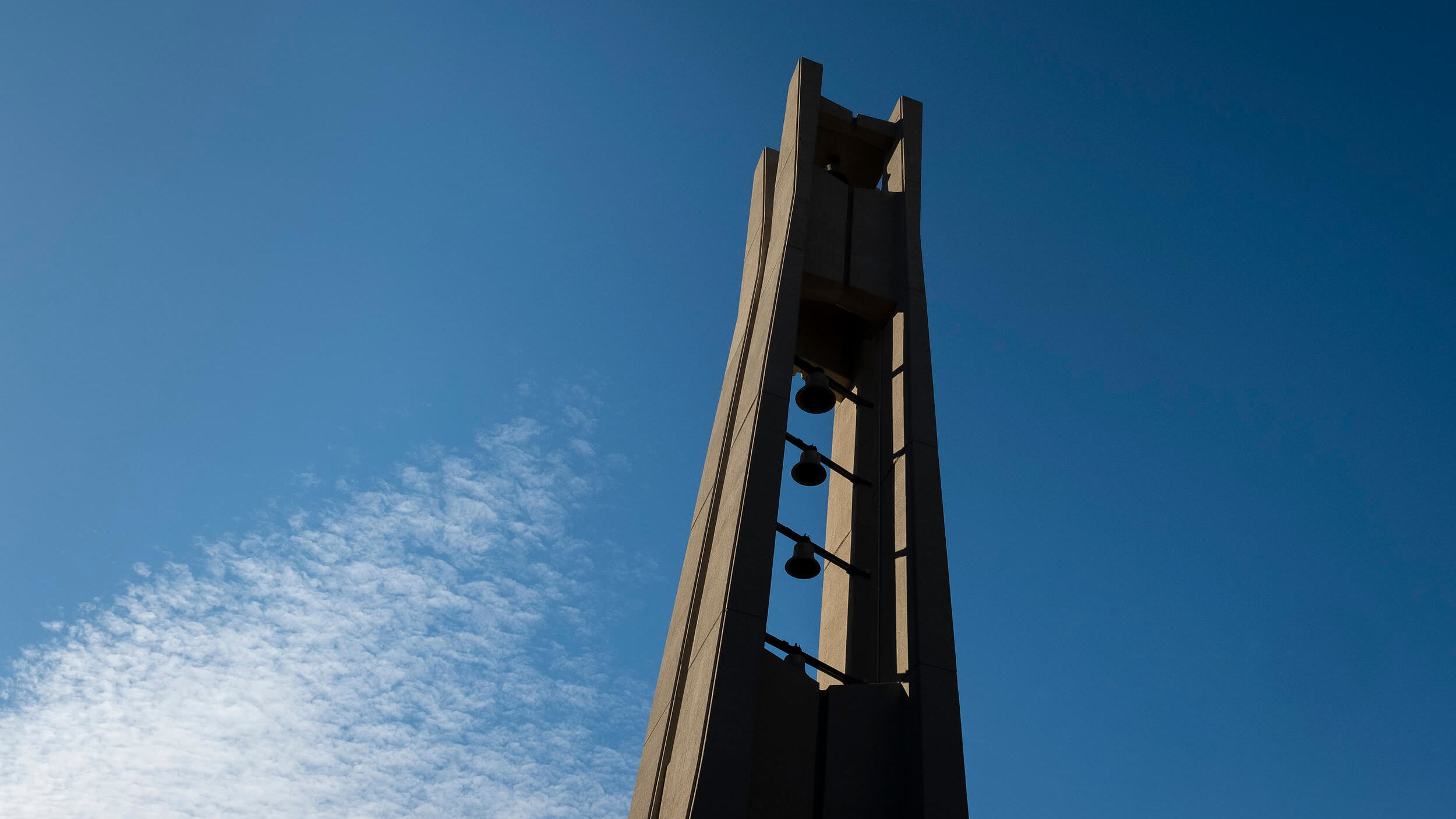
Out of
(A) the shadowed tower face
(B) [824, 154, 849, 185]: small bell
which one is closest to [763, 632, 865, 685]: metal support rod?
(A) the shadowed tower face

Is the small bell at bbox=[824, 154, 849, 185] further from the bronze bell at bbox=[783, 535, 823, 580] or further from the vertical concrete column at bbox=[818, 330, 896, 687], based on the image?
the bronze bell at bbox=[783, 535, 823, 580]

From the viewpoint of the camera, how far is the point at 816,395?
12703 millimetres

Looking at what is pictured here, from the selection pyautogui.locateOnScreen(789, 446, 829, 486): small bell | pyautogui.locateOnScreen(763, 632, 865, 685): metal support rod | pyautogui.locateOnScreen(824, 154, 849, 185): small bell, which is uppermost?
pyautogui.locateOnScreen(824, 154, 849, 185): small bell

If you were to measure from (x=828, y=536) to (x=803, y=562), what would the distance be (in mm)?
1347

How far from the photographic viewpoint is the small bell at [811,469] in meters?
12.0

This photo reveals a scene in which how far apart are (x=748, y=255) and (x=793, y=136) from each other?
5.59 feet

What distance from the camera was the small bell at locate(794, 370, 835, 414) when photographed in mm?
12594

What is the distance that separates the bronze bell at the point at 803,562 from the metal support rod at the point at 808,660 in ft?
3.40

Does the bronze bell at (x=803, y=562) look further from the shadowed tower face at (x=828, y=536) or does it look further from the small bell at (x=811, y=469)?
the small bell at (x=811, y=469)

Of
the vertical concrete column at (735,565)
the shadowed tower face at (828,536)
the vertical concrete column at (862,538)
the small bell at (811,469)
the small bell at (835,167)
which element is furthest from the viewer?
the small bell at (835,167)

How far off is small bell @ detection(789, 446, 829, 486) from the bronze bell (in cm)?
93

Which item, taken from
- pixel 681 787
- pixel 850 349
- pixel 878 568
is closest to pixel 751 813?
pixel 681 787

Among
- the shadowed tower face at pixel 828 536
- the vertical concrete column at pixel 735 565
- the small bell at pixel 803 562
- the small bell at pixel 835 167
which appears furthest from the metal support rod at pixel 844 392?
the small bell at pixel 835 167

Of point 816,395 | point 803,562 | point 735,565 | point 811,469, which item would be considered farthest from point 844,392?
point 735,565
